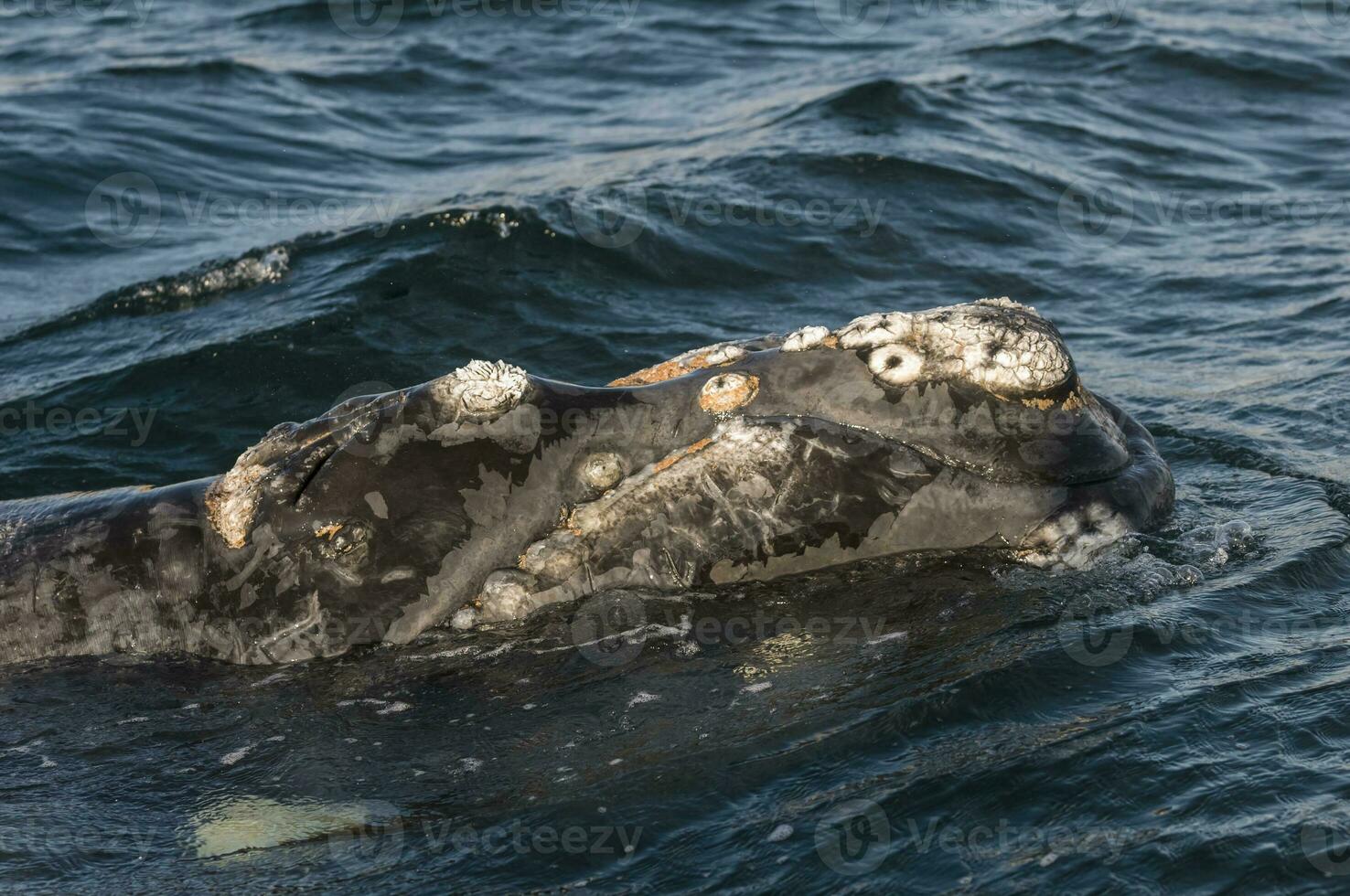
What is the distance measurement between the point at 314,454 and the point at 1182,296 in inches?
336

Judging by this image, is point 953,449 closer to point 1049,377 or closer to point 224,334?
point 1049,377

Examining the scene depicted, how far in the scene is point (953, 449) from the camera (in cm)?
608

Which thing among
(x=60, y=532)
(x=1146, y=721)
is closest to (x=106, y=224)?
(x=60, y=532)

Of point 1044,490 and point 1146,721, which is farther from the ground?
point 1044,490

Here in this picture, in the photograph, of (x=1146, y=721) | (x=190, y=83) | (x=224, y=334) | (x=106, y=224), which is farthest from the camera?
(x=190, y=83)
